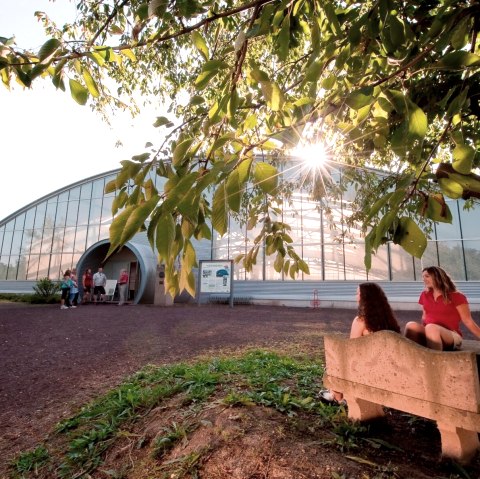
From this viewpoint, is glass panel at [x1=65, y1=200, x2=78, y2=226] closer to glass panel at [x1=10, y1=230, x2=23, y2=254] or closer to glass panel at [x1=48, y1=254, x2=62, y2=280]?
glass panel at [x1=48, y1=254, x2=62, y2=280]

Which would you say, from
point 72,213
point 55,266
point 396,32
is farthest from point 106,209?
point 396,32

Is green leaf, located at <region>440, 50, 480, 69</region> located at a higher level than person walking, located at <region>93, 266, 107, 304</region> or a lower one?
higher

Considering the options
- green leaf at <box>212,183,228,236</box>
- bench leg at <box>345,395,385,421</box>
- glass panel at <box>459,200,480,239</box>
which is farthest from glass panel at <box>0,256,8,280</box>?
green leaf at <box>212,183,228,236</box>

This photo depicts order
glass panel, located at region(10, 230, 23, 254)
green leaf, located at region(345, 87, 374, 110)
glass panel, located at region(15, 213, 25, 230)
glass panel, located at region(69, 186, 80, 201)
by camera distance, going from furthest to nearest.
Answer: glass panel, located at region(15, 213, 25, 230) < glass panel, located at region(10, 230, 23, 254) < glass panel, located at region(69, 186, 80, 201) < green leaf, located at region(345, 87, 374, 110)

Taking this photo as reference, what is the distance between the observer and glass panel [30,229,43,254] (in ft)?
83.1

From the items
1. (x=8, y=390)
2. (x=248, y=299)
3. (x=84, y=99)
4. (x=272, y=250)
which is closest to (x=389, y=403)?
(x=272, y=250)

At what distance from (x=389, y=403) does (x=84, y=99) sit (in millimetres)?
2684

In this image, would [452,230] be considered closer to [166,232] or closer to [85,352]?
[85,352]

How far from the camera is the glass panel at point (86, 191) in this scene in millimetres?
24572

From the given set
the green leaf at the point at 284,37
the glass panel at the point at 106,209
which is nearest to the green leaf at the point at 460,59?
the green leaf at the point at 284,37

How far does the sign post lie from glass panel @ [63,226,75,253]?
482 inches

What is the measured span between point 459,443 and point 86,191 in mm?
26278

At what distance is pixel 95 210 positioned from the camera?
2391cm

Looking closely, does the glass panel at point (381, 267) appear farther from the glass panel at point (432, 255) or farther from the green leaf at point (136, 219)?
the green leaf at point (136, 219)
